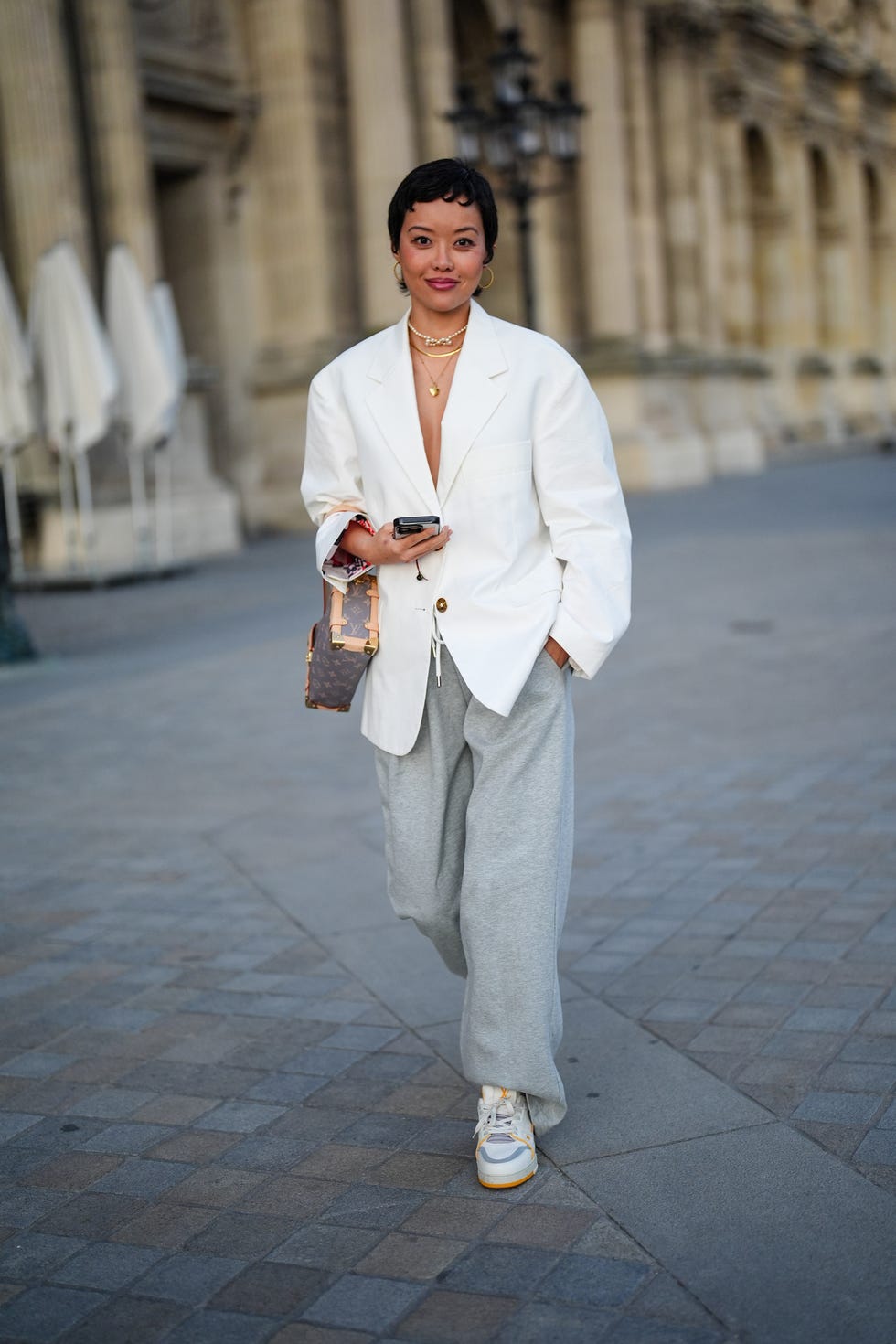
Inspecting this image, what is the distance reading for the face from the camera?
123 inches

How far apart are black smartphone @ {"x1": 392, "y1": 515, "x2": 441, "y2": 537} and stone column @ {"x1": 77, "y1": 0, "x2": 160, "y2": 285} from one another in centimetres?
1615

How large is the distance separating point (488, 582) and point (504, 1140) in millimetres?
1117

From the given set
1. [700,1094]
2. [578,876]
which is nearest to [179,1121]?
[700,1094]

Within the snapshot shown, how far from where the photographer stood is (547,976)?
3168mm

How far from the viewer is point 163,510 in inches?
712

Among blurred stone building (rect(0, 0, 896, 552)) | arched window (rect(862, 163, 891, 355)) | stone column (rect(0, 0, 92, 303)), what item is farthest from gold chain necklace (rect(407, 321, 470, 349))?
arched window (rect(862, 163, 891, 355))

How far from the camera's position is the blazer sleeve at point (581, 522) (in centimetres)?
310

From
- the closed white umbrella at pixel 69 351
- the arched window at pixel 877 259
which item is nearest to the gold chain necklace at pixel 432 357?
the closed white umbrella at pixel 69 351

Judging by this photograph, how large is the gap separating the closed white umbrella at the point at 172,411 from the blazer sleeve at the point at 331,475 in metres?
12.8

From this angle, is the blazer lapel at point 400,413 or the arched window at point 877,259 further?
the arched window at point 877,259

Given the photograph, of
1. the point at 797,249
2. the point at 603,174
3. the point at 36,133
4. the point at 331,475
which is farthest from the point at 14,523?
the point at 797,249

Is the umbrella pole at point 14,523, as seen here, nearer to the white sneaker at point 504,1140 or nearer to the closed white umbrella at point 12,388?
the closed white umbrella at point 12,388

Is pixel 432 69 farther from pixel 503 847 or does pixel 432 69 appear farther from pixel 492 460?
pixel 503 847

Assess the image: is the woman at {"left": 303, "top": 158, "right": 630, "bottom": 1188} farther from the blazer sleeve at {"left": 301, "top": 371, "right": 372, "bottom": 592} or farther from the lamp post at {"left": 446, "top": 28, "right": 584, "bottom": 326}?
the lamp post at {"left": 446, "top": 28, "right": 584, "bottom": 326}
